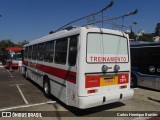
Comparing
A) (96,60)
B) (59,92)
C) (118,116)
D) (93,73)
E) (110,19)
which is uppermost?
(110,19)

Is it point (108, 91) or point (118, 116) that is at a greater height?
point (108, 91)

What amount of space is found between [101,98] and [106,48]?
1.70 meters

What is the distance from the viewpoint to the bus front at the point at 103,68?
6578 mm

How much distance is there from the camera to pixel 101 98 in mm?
6875

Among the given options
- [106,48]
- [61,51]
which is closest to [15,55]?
[61,51]

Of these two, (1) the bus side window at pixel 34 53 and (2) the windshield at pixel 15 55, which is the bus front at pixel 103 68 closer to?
(1) the bus side window at pixel 34 53

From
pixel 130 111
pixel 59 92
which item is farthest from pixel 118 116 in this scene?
pixel 59 92

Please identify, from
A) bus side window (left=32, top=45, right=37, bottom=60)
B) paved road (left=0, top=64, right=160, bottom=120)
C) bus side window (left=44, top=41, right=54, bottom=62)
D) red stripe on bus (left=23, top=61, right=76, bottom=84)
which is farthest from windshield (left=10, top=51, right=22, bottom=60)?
bus side window (left=44, top=41, right=54, bottom=62)

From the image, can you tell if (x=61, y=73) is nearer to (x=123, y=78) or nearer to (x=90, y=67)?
(x=90, y=67)

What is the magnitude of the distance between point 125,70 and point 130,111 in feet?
4.89

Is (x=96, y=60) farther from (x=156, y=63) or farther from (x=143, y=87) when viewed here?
(x=143, y=87)

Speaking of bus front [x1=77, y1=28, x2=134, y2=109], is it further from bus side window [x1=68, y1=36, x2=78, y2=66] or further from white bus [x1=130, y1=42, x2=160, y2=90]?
white bus [x1=130, y1=42, x2=160, y2=90]

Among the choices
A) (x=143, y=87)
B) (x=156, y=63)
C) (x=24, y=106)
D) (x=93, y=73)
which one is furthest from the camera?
(x=143, y=87)

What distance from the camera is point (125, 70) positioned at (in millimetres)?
7902
